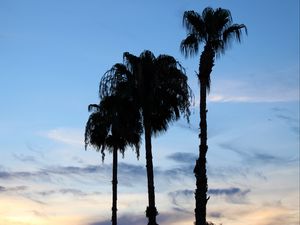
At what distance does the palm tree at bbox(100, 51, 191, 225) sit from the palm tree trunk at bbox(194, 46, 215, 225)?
356 centimetres

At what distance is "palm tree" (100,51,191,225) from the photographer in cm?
4016

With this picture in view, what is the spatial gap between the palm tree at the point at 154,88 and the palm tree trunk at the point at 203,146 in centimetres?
356

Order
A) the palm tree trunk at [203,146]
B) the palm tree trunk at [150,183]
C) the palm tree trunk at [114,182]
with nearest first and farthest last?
1. the palm tree trunk at [203,146]
2. the palm tree trunk at [150,183]
3. the palm tree trunk at [114,182]

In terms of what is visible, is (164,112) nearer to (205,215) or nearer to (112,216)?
(205,215)

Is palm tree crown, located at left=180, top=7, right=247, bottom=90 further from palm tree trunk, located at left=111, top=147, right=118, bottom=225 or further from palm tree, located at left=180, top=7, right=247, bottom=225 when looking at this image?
palm tree trunk, located at left=111, top=147, right=118, bottom=225

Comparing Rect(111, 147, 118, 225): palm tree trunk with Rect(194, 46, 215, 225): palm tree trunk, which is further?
Rect(111, 147, 118, 225): palm tree trunk

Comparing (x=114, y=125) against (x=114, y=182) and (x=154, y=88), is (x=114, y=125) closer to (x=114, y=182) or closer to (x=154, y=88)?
(x=154, y=88)

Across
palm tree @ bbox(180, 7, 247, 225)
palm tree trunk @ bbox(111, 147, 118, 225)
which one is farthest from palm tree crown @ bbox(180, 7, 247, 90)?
palm tree trunk @ bbox(111, 147, 118, 225)

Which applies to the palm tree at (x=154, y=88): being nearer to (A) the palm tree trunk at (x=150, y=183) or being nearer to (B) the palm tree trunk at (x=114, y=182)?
(A) the palm tree trunk at (x=150, y=183)

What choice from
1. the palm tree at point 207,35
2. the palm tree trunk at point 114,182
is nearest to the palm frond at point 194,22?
the palm tree at point 207,35

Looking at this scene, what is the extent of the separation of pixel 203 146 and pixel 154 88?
24.2 feet

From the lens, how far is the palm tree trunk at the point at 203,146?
110 feet

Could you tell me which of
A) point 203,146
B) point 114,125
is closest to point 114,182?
point 114,125

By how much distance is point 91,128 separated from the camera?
53906mm
